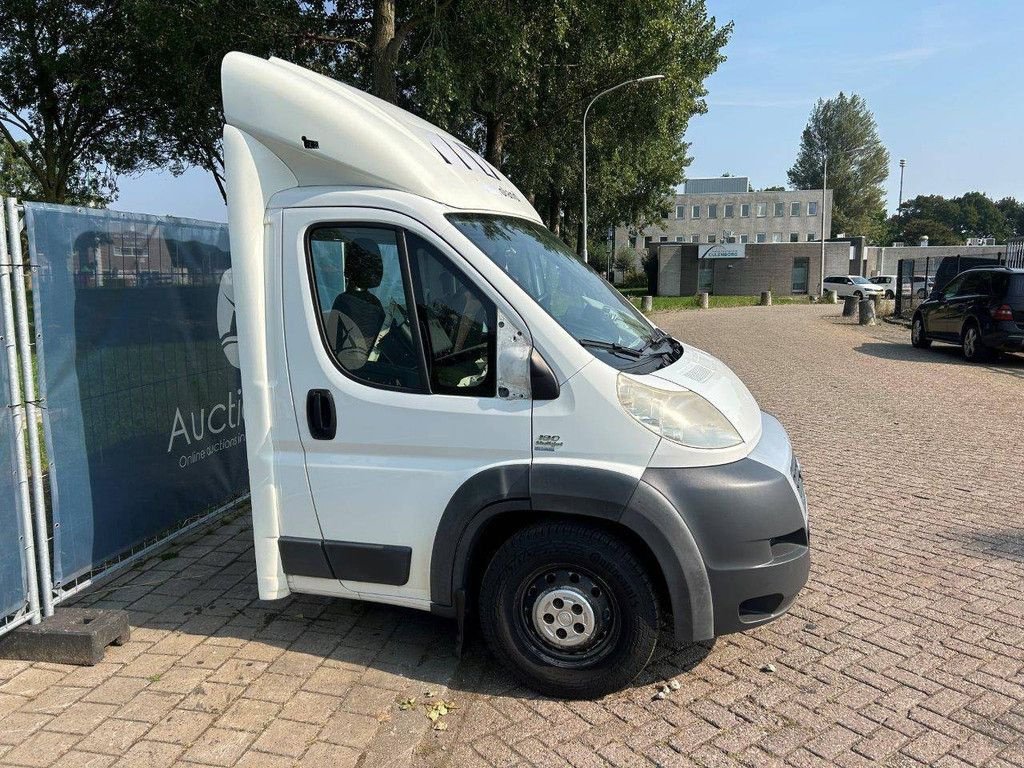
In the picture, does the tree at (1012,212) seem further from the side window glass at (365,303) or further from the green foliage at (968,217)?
the side window glass at (365,303)

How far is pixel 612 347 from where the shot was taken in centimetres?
349

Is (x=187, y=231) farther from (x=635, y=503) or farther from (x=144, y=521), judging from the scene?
(x=635, y=503)

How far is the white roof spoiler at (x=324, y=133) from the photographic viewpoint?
3502mm

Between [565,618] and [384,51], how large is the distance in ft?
38.6

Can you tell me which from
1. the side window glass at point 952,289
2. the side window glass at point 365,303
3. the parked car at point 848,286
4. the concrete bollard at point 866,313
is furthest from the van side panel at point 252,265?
the parked car at point 848,286

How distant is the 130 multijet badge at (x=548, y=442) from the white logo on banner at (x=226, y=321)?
298cm

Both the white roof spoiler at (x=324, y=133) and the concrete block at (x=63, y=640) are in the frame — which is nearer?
the white roof spoiler at (x=324, y=133)

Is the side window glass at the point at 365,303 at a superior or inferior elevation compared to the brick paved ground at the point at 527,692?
superior

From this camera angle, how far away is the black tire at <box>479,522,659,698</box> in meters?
3.30

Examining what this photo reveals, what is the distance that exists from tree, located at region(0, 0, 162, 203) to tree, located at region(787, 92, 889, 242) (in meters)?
90.8

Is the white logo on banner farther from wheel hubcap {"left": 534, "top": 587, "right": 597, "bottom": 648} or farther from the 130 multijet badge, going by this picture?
wheel hubcap {"left": 534, "top": 587, "right": 597, "bottom": 648}

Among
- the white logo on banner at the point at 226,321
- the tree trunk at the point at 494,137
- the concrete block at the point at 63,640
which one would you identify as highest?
the tree trunk at the point at 494,137

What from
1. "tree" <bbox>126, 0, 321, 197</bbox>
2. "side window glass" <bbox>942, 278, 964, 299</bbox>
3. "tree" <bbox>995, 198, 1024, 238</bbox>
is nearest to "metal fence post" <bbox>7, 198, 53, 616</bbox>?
"tree" <bbox>126, 0, 321, 197</bbox>

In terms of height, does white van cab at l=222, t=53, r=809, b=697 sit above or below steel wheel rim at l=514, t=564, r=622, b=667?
above
